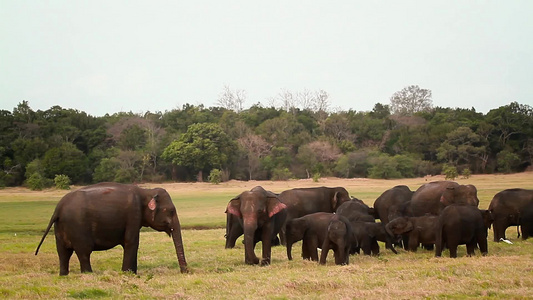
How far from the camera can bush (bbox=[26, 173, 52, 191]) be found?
58.8 meters

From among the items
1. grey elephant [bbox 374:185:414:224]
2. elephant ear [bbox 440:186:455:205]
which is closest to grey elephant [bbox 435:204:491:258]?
elephant ear [bbox 440:186:455:205]

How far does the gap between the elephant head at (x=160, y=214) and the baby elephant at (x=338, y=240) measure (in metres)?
3.52

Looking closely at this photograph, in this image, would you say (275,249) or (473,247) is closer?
(473,247)

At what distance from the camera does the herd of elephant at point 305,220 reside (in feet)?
45.4

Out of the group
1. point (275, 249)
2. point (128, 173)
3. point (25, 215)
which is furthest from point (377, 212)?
point (128, 173)

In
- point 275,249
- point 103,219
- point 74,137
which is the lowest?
point 275,249

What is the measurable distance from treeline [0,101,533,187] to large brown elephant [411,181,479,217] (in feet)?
142

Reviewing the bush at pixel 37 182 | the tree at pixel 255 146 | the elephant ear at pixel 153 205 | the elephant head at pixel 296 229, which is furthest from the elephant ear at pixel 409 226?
the tree at pixel 255 146

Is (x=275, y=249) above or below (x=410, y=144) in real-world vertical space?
below

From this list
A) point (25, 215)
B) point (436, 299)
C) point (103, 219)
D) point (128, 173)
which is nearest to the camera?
point (436, 299)

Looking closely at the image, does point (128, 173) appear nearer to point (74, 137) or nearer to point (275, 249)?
point (74, 137)

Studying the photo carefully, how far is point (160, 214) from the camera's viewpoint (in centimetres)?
1480

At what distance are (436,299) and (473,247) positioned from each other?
299 inches

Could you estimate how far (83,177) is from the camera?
2667 inches
